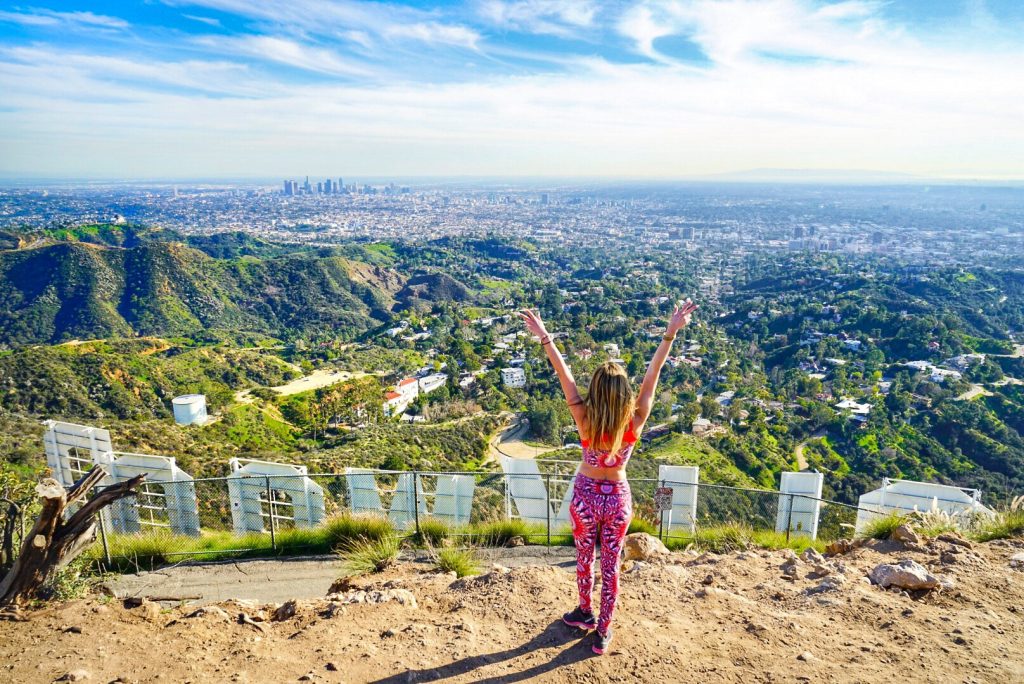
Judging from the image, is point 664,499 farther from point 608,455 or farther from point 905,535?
point 608,455

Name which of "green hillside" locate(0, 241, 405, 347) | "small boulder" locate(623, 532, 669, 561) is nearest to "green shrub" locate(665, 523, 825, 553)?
"small boulder" locate(623, 532, 669, 561)

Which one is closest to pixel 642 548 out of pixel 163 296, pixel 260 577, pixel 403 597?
pixel 403 597

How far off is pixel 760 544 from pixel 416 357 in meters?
40.2

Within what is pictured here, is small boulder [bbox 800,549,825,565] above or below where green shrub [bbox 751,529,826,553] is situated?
above

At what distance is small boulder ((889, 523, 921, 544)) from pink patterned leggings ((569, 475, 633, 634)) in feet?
9.50

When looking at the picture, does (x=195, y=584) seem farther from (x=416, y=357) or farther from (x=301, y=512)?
(x=416, y=357)

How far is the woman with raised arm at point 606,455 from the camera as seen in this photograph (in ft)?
8.38

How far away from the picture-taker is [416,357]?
44094mm

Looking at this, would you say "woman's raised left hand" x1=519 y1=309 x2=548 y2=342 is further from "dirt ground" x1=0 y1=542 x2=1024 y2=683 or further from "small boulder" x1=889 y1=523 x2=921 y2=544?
"small boulder" x1=889 y1=523 x2=921 y2=544

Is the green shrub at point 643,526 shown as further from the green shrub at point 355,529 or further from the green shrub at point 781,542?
the green shrub at point 355,529

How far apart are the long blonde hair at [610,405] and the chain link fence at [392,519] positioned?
2724mm

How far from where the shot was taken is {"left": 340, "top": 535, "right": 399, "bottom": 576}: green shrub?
438cm

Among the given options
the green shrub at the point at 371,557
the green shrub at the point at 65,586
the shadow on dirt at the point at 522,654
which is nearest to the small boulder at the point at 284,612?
the green shrub at the point at 371,557

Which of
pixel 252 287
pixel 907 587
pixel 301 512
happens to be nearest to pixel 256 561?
pixel 301 512
